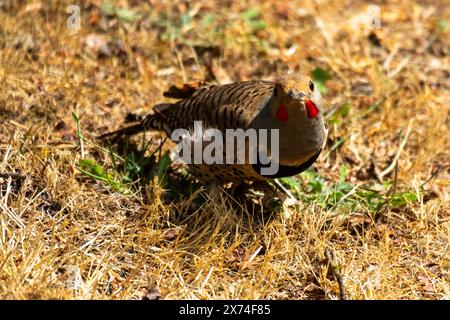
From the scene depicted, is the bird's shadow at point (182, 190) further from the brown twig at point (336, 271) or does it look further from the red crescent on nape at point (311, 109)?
the red crescent on nape at point (311, 109)

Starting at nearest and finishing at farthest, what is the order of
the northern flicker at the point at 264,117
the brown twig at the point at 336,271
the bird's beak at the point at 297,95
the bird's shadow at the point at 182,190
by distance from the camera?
the brown twig at the point at 336,271 < the bird's beak at the point at 297,95 < the northern flicker at the point at 264,117 < the bird's shadow at the point at 182,190

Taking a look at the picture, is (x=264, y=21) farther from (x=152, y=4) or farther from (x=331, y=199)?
(x=331, y=199)

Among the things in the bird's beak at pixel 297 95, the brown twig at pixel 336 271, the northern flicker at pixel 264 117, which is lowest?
the brown twig at pixel 336 271

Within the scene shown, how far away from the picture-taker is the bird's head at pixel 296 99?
4172mm

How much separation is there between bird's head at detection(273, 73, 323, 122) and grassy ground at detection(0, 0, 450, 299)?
2.40 feet

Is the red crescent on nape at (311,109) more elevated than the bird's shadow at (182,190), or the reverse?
the red crescent on nape at (311,109)

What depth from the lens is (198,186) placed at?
5188 millimetres

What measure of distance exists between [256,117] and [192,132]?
0.61 m

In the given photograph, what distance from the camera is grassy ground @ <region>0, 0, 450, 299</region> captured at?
4199 millimetres

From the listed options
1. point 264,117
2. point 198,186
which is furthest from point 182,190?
point 264,117

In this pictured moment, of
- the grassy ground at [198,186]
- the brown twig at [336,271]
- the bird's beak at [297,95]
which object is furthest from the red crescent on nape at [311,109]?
the brown twig at [336,271]

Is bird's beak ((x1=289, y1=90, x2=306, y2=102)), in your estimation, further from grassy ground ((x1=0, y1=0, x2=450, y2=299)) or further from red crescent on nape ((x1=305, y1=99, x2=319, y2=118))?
grassy ground ((x1=0, y1=0, x2=450, y2=299))

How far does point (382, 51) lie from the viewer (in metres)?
7.19

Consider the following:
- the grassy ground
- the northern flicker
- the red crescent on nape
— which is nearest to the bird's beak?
the northern flicker
